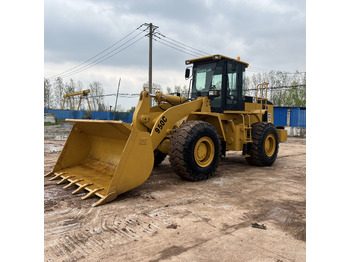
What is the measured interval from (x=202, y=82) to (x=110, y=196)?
4.17m

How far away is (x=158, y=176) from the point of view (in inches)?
238

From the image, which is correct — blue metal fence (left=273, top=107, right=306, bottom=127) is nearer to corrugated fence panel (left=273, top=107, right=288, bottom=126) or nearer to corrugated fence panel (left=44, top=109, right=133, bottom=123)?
corrugated fence panel (left=273, top=107, right=288, bottom=126)

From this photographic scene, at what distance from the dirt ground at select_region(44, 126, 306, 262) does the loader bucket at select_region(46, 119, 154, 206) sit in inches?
9.8

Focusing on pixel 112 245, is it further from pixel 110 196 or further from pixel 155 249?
pixel 110 196

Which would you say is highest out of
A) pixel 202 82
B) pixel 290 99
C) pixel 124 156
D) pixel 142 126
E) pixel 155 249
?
pixel 290 99

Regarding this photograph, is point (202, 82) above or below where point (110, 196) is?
above

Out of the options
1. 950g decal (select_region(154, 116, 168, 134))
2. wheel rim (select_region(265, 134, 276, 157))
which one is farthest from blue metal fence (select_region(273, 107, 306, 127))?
950g decal (select_region(154, 116, 168, 134))

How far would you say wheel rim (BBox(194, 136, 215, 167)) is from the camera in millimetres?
5496

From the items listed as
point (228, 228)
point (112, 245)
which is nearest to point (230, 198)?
point (228, 228)

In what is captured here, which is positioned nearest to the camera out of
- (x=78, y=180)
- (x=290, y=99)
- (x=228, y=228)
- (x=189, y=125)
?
(x=228, y=228)

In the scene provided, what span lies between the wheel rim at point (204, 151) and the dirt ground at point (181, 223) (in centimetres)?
47

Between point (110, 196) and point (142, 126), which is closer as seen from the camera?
point (110, 196)

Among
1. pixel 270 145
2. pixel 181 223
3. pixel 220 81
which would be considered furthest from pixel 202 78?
pixel 181 223

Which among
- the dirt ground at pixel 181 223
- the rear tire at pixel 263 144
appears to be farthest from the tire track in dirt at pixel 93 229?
the rear tire at pixel 263 144
